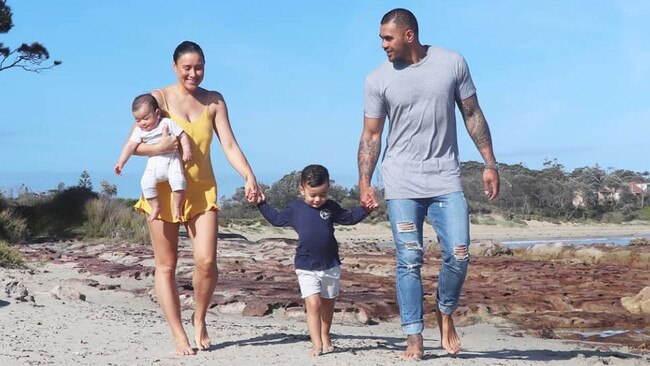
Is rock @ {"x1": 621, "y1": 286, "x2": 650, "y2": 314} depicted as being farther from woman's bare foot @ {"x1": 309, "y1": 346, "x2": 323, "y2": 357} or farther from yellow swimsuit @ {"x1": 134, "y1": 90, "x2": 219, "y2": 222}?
yellow swimsuit @ {"x1": 134, "y1": 90, "x2": 219, "y2": 222}

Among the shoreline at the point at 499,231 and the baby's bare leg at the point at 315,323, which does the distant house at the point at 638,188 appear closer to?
the shoreline at the point at 499,231

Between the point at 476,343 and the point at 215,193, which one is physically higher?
the point at 215,193

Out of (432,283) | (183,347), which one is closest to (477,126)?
(183,347)

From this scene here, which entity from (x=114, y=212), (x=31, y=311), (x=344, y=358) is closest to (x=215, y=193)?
(x=344, y=358)

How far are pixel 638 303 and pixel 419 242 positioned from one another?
20.0 ft

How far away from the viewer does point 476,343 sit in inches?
307

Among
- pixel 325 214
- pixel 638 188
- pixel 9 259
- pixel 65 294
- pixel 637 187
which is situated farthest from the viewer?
pixel 637 187

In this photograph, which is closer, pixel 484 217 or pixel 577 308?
pixel 577 308

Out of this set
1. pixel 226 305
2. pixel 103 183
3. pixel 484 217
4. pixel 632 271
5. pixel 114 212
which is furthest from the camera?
pixel 484 217

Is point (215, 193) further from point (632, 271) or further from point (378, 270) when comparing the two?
point (632, 271)

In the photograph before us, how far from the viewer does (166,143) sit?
6.08 metres

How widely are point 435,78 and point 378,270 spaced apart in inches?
393

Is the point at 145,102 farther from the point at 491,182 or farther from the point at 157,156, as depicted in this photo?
the point at 491,182

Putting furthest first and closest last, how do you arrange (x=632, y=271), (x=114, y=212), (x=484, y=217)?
(x=484, y=217) → (x=114, y=212) → (x=632, y=271)
